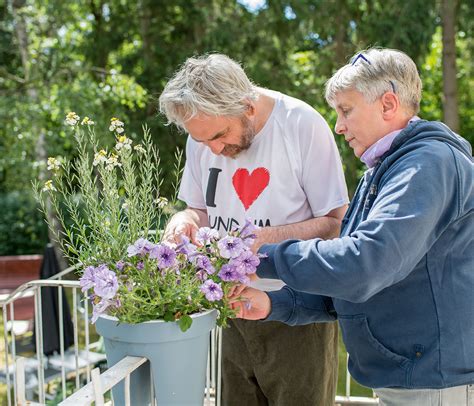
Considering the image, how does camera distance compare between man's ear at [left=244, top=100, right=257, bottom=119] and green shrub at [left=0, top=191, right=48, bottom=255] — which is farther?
green shrub at [left=0, top=191, right=48, bottom=255]

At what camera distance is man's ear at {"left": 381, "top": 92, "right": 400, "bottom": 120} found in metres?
1.37

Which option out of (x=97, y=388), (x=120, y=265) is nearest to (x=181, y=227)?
(x=120, y=265)

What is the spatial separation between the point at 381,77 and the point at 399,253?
42 cm

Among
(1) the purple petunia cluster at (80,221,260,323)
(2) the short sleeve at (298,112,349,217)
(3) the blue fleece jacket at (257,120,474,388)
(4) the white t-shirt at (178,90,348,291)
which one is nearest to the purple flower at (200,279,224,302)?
(1) the purple petunia cluster at (80,221,260,323)

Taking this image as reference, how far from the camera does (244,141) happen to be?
1876mm

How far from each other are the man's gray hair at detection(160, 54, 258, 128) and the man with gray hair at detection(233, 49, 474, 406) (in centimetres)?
37

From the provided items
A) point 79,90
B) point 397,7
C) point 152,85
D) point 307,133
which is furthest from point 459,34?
point 307,133

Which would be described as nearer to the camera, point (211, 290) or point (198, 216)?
point (211, 290)

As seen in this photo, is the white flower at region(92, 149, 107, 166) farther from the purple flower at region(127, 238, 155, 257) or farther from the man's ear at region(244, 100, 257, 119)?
the man's ear at region(244, 100, 257, 119)

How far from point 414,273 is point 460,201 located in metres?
0.19

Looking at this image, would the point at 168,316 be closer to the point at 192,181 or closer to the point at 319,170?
the point at 319,170

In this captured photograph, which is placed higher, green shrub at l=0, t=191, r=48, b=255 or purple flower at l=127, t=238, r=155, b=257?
purple flower at l=127, t=238, r=155, b=257

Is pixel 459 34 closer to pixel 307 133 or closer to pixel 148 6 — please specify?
pixel 148 6

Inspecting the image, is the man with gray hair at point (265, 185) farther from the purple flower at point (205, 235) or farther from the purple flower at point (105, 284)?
the purple flower at point (105, 284)
